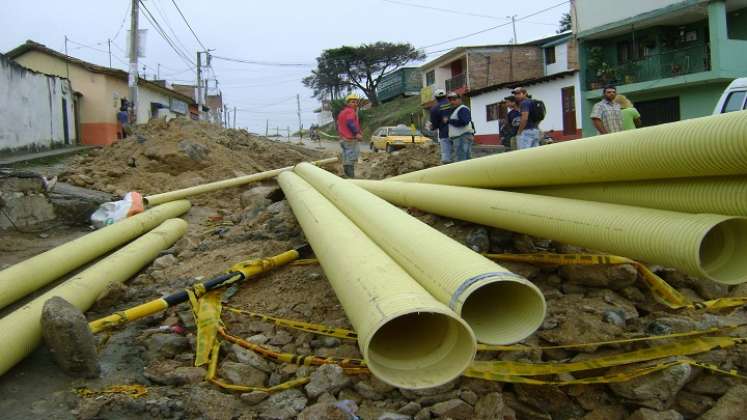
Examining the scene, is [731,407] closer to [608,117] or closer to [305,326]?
[305,326]

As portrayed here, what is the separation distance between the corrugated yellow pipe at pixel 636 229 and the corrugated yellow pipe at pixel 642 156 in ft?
0.51

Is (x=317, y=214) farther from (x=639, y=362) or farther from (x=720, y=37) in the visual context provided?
(x=720, y=37)

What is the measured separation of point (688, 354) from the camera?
9.32 feet

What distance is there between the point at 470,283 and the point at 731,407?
1.46 meters

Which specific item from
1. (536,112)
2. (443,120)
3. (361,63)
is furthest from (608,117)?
(361,63)

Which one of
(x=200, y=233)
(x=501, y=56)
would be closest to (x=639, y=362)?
(x=200, y=233)

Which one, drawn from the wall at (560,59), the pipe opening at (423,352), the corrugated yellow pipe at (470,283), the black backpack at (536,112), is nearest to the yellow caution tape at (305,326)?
the corrugated yellow pipe at (470,283)

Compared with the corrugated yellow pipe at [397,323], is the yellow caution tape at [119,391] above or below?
below

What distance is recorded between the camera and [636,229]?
2580 millimetres

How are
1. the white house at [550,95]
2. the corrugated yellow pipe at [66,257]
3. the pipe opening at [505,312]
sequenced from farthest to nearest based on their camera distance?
the white house at [550,95], the corrugated yellow pipe at [66,257], the pipe opening at [505,312]

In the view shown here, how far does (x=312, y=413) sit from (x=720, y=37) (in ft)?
60.5

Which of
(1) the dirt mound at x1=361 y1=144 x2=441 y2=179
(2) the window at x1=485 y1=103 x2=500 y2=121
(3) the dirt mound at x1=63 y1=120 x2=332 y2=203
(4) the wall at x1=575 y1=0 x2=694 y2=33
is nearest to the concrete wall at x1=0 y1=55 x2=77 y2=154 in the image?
(3) the dirt mound at x1=63 y1=120 x2=332 y2=203

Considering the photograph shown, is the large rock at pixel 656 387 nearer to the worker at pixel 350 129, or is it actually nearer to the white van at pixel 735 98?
the white van at pixel 735 98

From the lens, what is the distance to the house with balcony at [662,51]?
16875 mm
